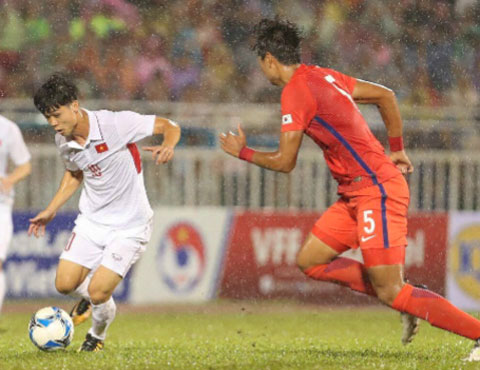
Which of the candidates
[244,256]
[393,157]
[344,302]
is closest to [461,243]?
[344,302]

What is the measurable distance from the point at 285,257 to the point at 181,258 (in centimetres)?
129

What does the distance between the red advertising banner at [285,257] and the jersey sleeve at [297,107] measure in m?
5.65

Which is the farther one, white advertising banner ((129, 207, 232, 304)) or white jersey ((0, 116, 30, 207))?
white advertising banner ((129, 207, 232, 304))

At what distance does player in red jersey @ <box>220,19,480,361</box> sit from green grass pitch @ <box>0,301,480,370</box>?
39 cm

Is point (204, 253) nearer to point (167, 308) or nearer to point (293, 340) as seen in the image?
point (167, 308)

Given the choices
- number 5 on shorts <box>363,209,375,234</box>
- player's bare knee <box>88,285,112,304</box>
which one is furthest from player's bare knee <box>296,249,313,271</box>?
player's bare knee <box>88,285,112,304</box>

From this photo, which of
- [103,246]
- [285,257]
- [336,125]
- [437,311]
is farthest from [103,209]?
[285,257]

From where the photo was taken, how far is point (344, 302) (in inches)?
472

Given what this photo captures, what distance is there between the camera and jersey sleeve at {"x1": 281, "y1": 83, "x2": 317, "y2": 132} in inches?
242

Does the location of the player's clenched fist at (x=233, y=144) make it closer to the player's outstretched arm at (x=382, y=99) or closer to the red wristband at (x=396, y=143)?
the player's outstretched arm at (x=382, y=99)

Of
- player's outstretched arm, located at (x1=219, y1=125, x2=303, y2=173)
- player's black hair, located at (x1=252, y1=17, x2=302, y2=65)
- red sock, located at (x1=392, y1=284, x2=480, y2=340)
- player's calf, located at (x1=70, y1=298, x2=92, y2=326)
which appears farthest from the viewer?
player's calf, located at (x1=70, y1=298, x2=92, y2=326)

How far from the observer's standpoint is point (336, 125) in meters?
6.30

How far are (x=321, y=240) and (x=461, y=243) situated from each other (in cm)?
568

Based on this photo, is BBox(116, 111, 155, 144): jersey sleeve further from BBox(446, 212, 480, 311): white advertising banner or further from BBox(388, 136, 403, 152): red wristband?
BBox(446, 212, 480, 311): white advertising banner
